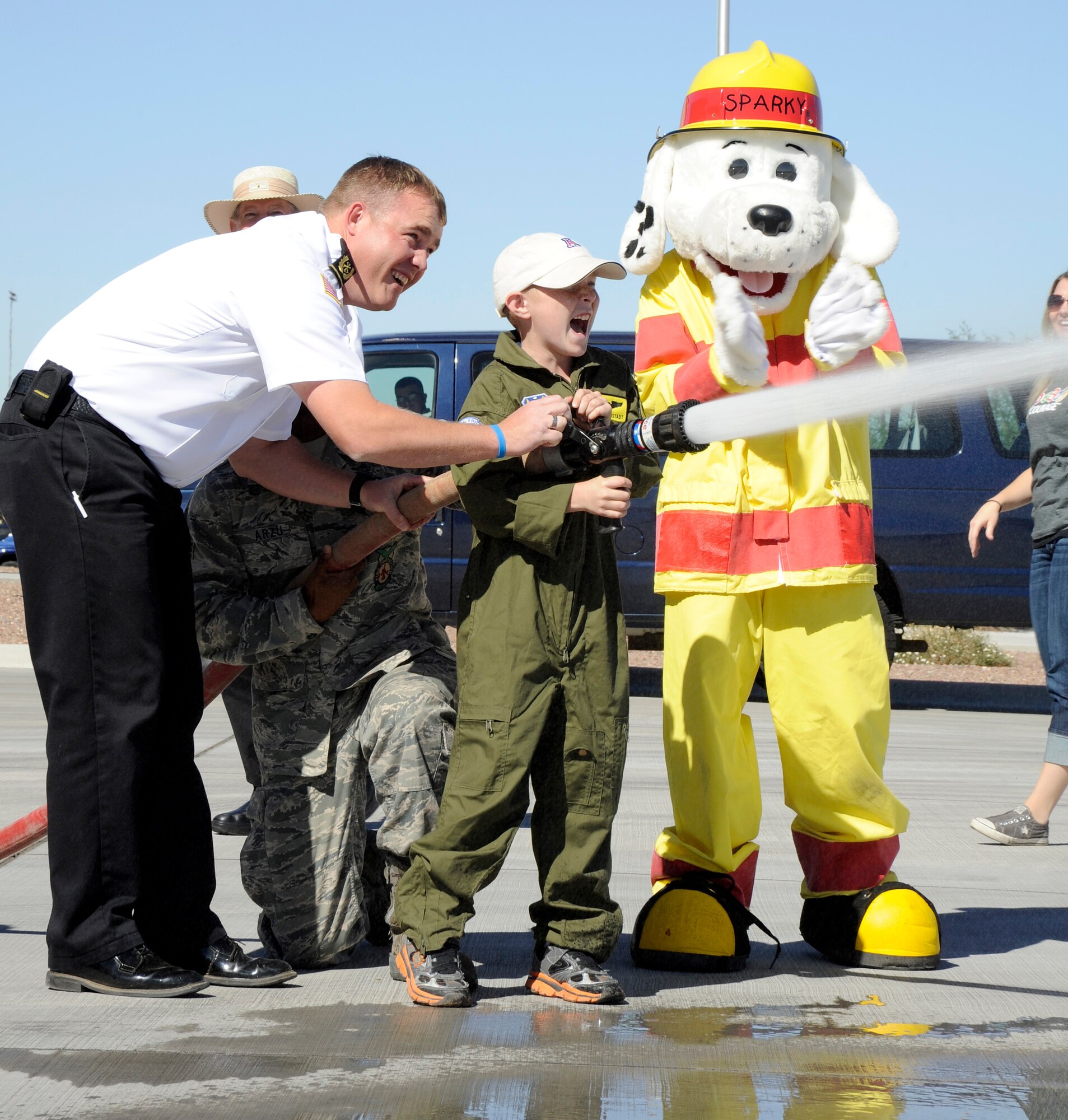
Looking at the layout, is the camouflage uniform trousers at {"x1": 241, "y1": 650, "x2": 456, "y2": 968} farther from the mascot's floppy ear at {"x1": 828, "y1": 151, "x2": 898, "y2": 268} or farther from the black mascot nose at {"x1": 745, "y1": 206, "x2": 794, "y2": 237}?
the mascot's floppy ear at {"x1": 828, "y1": 151, "x2": 898, "y2": 268}

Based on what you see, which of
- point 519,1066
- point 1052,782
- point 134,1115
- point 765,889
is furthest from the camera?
point 1052,782

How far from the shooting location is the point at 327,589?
140 inches

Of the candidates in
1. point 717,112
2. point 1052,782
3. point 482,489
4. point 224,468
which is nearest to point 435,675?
point 482,489

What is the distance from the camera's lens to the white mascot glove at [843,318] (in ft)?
11.8

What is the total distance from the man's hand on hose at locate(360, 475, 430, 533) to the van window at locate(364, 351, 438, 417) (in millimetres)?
5369

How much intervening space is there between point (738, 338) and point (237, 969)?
1.84 meters

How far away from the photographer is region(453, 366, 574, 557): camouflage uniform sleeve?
321cm

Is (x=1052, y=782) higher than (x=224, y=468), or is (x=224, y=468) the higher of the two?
(x=224, y=468)

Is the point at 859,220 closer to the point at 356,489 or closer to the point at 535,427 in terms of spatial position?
the point at 535,427

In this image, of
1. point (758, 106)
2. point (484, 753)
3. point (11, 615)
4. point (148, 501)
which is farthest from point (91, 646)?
point (11, 615)

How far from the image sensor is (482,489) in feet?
10.8

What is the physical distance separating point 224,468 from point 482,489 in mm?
855

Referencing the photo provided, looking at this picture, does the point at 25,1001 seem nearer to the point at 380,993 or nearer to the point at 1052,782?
the point at 380,993

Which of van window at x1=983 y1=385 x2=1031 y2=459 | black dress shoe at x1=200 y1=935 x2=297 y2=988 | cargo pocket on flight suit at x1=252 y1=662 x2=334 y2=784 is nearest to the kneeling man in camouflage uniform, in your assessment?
cargo pocket on flight suit at x1=252 y1=662 x2=334 y2=784
